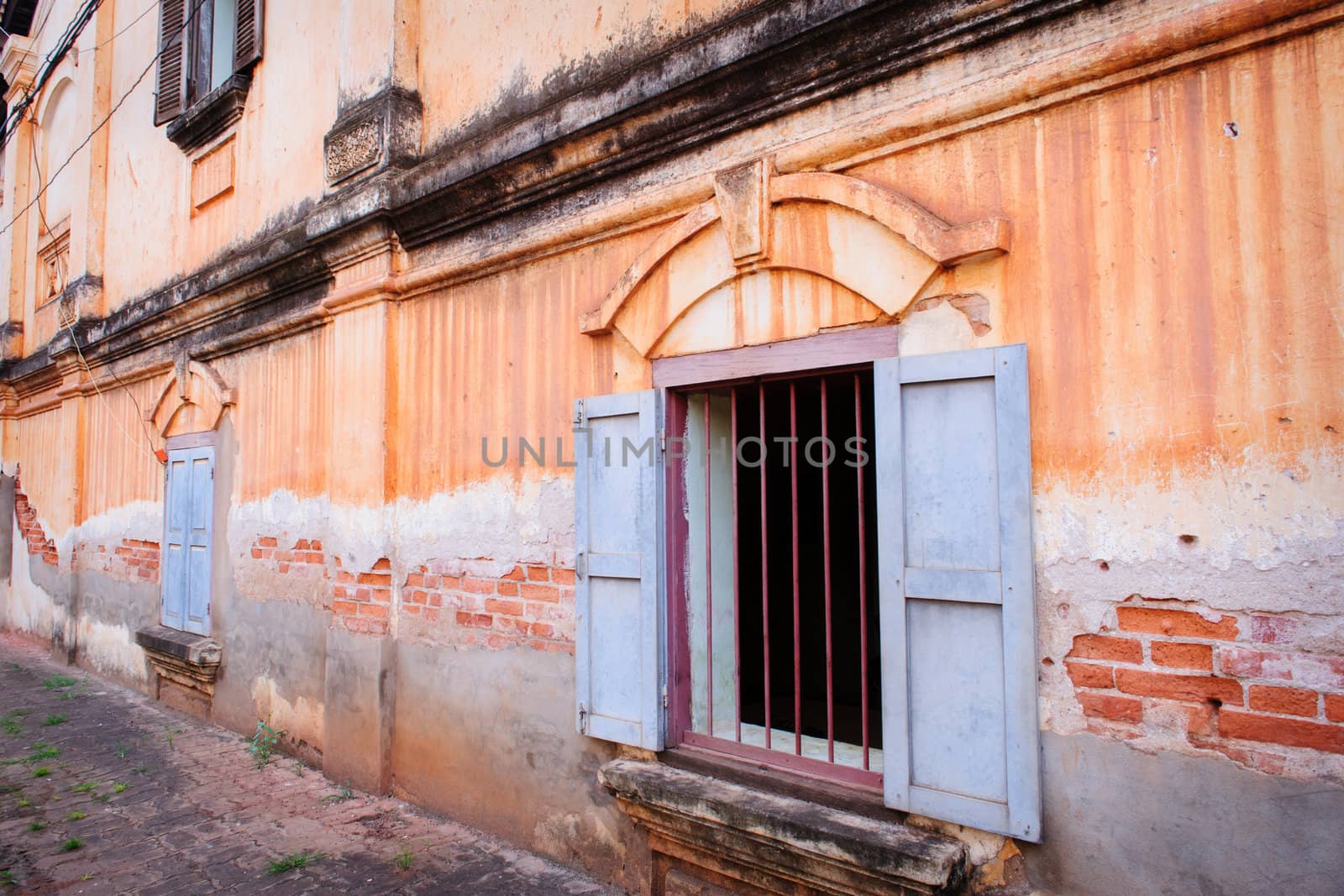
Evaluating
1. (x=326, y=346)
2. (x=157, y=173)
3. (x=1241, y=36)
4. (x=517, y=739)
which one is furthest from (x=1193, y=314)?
(x=157, y=173)

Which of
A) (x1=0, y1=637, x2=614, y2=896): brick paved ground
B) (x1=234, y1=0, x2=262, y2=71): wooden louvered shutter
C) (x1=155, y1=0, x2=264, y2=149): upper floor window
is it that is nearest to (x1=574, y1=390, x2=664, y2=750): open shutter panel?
(x1=0, y1=637, x2=614, y2=896): brick paved ground

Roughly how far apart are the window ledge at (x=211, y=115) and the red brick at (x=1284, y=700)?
23.1 feet

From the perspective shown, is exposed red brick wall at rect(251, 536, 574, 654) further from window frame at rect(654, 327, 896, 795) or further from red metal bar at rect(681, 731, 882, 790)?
red metal bar at rect(681, 731, 882, 790)

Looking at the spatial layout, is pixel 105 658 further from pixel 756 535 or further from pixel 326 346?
pixel 756 535

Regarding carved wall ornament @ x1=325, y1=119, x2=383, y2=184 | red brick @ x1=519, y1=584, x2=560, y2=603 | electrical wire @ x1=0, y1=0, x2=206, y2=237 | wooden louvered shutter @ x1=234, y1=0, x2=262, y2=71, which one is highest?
electrical wire @ x1=0, y1=0, x2=206, y2=237

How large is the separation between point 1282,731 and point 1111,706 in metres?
0.39

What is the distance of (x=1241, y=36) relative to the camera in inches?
88.1

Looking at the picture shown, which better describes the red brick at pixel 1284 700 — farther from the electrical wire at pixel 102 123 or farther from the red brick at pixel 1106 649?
the electrical wire at pixel 102 123

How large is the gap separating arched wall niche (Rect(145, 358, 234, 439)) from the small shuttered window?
88.0 inches

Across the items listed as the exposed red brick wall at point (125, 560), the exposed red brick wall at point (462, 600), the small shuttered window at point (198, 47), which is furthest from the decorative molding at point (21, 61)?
the exposed red brick wall at point (462, 600)

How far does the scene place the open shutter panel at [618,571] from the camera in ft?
11.4

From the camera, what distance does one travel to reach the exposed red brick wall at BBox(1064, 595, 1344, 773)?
2.08 m

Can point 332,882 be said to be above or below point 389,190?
below

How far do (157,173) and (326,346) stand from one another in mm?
3868
